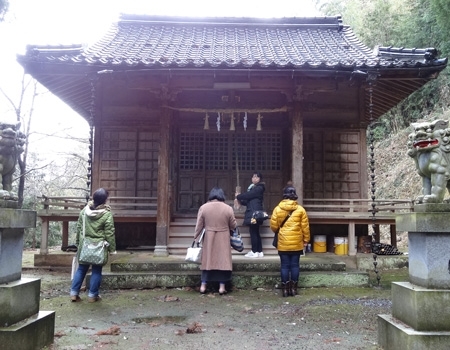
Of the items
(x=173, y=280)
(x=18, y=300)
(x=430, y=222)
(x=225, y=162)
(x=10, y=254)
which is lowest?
(x=173, y=280)

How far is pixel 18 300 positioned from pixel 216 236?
3.37 metres

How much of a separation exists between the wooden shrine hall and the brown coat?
226 cm

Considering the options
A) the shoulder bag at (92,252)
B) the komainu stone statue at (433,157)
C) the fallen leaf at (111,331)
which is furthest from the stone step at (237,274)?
the komainu stone statue at (433,157)

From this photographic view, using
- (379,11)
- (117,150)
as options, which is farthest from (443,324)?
(379,11)

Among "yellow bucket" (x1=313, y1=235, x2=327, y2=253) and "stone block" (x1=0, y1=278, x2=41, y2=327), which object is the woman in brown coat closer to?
"stone block" (x1=0, y1=278, x2=41, y2=327)

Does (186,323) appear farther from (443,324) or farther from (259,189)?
(259,189)

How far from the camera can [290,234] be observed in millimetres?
6211

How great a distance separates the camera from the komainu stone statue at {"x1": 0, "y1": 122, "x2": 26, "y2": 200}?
12.5 ft

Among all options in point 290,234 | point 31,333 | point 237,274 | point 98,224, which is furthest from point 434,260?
point 98,224

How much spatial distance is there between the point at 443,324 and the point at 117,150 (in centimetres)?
911

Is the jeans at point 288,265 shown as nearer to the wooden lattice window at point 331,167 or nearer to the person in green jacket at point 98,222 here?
the person in green jacket at point 98,222

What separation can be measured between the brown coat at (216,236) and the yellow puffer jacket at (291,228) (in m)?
0.85

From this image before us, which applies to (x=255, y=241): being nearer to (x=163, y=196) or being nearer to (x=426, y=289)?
(x=163, y=196)

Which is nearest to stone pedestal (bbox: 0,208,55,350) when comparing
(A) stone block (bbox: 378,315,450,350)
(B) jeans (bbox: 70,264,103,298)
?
(B) jeans (bbox: 70,264,103,298)
